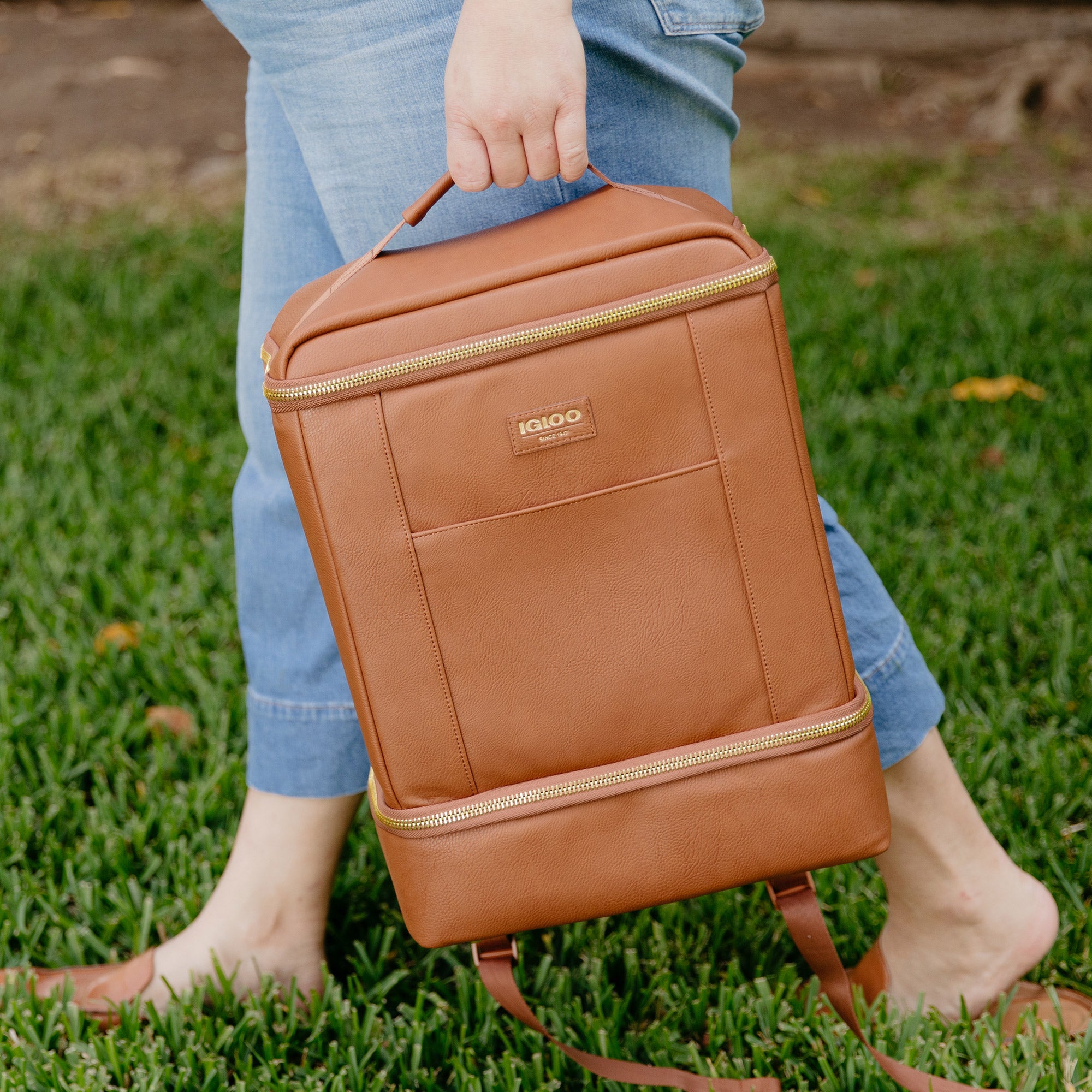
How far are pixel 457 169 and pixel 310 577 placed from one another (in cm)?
64

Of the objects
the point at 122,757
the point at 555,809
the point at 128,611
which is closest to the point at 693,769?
the point at 555,809

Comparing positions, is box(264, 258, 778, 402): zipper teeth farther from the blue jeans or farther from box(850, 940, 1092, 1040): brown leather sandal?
box(850, 940, 1092, 1040): brown leather sandal

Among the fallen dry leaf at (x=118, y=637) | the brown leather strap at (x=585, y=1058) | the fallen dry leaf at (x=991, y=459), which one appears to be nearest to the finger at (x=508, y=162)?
the brown leather strap at (x=585, y=1058)

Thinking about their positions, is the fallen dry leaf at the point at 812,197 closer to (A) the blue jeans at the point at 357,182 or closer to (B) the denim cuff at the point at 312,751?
(A) the blue jeans at the point at 357,182

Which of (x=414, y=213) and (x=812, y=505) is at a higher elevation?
(x=414, y=213)

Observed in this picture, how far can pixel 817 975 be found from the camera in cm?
134

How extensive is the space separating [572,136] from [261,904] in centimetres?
107

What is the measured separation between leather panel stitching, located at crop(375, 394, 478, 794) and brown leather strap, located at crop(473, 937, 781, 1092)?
9.1 inches

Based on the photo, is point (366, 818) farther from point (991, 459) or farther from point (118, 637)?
point (991, 459)

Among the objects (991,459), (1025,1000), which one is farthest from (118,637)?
(991,459)

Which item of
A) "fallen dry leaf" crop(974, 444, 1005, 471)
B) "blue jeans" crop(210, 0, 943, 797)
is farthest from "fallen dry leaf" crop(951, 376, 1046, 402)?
"blue jeans" crop(210, 0, 943, 797)

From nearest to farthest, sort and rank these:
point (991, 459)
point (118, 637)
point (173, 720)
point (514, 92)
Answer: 1. point (514, 92)
2. point (173, 720)
3. point (118, 637)
4. point (991, 459)

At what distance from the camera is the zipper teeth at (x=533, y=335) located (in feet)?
3.70

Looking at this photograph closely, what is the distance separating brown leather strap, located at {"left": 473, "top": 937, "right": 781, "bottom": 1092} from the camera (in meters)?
1.32
